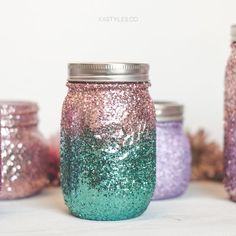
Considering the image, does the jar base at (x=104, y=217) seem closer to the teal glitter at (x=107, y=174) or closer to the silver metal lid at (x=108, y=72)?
the teal glitter at (x=107, y=174)

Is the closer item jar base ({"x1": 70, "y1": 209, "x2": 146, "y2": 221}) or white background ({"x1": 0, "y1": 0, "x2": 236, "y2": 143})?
jar base ({"x1": 70, "y1": 209, "x2": 146, "y2": 221})

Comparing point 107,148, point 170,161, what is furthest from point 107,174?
point 170,161

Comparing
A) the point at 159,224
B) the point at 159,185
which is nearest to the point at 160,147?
the point at 159,185

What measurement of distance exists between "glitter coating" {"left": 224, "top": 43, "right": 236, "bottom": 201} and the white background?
6.1 inches

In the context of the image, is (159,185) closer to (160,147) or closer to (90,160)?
(160,147)

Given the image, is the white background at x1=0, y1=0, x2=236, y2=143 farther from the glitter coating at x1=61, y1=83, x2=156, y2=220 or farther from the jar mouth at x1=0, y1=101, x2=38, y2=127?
the glitter coating at x1=61, y1=83, x2=156, y2=220

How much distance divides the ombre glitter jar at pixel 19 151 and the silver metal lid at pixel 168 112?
7.3 inches

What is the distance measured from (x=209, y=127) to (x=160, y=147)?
25 centimetres

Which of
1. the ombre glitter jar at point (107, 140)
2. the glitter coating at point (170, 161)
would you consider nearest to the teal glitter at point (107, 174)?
the ombre glitter jar at point (107, 140)

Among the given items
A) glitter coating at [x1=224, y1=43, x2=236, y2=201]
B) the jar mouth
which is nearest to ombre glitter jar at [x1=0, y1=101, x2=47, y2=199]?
the jar mouth

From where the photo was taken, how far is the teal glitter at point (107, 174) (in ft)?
2.36

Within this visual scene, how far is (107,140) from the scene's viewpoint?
718mm

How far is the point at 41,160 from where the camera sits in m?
0.91

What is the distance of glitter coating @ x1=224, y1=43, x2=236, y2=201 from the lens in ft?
2.70
